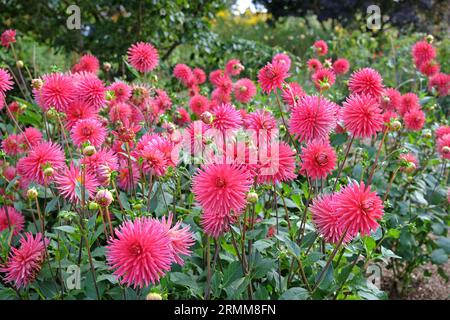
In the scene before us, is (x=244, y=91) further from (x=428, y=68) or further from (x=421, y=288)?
(x=421, y=288)

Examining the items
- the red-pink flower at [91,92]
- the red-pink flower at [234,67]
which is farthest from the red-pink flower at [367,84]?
the red-pink flower at [234,67]

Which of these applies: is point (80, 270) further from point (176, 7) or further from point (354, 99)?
point (176, 7)

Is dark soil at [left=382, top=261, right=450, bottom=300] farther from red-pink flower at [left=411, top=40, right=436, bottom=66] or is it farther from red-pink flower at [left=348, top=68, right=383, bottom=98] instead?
red-pink flower at [left=348, top=68, right=383, bottom=98]

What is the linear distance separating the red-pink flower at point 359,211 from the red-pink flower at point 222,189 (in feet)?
0.68

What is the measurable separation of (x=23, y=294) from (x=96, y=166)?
0.41 metres

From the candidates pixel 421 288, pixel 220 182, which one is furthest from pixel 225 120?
pixel 421 288

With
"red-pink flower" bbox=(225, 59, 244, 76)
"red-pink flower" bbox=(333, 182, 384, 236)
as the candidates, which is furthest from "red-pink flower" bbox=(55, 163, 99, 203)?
"red-pink flower" bbox=(225, 59, 244, 76)

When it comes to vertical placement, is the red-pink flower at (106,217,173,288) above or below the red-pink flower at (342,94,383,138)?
Answer: below

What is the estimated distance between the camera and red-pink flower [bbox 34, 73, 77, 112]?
154 cm

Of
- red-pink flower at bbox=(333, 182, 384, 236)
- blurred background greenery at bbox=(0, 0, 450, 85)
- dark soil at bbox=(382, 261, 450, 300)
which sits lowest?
dark soil at bbox=(382, 261, 450, 300)

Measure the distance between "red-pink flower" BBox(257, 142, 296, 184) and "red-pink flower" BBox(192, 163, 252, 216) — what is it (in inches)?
5.4

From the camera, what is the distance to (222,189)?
3.51 ft

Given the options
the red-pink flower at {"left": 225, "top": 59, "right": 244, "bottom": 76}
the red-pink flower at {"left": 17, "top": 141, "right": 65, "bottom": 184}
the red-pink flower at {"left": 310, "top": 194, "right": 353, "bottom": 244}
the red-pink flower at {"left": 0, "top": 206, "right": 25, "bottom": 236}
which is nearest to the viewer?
the red-pink flower at {"left": 310, "top": 194, "right": 353, "bottom": 244}

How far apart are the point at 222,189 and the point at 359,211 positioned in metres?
0.29
